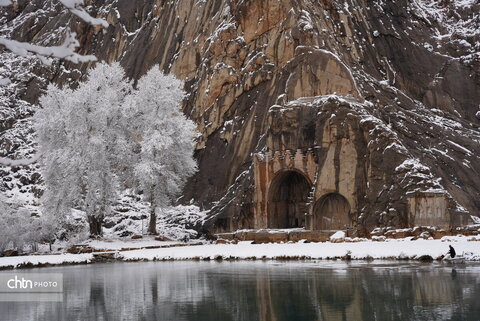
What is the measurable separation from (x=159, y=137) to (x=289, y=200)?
13.6 metres

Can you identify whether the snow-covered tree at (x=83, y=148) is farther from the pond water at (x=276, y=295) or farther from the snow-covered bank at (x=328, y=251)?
the pond water at (x=276, y=295)

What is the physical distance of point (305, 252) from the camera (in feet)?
100

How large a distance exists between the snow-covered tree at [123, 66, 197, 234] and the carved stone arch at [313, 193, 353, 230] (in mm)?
10784

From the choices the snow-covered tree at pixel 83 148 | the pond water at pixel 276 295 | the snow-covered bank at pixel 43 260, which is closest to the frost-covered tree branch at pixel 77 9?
the pond water at pixel 276 295

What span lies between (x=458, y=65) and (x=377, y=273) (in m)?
51.5

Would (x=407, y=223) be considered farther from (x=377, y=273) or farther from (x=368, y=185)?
(x=377, y=273)

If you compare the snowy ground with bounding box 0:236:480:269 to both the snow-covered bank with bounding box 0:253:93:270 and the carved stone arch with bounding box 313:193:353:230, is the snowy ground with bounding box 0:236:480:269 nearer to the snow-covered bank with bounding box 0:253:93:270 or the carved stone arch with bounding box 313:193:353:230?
the snow-covered bank with bounding box 0:253:93:270

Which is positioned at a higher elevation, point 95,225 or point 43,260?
point 95,225

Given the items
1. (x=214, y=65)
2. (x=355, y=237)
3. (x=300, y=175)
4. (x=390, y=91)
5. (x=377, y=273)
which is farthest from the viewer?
(x=214, y=65)

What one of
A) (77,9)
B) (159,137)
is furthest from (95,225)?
(77,9)

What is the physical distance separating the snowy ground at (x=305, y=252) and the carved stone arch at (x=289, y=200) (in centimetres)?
1356

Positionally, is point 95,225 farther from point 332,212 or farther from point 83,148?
point 332,212

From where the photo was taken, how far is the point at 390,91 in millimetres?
55375

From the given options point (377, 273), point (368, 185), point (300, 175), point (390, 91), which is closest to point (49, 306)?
point (377, 273)
